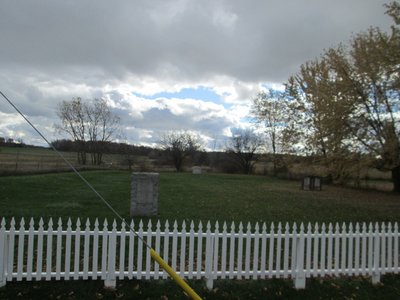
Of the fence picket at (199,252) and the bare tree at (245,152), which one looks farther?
the bare tree at (245,152)

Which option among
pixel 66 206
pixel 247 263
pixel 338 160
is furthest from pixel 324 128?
pixel 247 263

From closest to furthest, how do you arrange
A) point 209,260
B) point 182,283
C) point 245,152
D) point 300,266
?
point 182,283 → point 209,260 → point 300,266 → point 245,152

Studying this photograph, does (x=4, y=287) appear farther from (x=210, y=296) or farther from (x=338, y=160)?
(x=338, y=160)

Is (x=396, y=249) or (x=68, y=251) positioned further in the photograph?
(x=396, y=249)

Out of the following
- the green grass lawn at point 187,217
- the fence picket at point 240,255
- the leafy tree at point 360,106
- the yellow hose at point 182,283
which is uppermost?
the leafy tree at point 360,106

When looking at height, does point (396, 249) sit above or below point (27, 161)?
below

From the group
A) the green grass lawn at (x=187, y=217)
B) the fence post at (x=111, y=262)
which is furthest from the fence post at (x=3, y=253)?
the fence post at (x=111, y=262)

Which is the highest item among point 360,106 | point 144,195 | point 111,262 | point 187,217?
point 360,106

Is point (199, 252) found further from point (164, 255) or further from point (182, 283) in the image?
point (182, 283)

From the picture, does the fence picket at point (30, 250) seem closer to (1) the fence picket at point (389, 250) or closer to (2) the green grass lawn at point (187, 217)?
(2) the green grass lawn at point (187, 217)

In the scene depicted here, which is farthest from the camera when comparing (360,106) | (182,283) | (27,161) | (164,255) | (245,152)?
(245,152)

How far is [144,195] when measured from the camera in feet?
39.2

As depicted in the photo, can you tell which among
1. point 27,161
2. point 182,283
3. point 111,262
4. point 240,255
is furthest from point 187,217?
point 27,161

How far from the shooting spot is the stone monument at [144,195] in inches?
470
